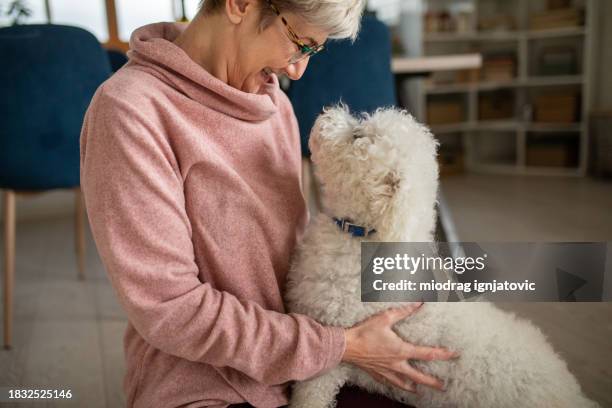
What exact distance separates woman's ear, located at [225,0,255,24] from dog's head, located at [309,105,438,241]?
0.22 meters

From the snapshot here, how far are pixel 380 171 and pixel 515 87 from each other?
4348 millimetres

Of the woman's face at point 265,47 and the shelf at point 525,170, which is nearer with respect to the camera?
the woman's face at point 265,47

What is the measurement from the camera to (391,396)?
0.87m

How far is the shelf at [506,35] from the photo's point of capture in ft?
13.7

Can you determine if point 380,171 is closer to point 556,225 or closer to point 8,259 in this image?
point 8,259

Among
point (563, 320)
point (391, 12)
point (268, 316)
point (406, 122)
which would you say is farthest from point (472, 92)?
point (268, 316)

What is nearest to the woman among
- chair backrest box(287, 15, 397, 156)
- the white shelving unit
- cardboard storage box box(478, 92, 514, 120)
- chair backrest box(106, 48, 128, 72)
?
chair backrest box(287, 15, 397, 156)

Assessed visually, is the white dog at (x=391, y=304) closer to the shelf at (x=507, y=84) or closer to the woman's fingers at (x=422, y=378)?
the woman's fingers at (x=422, y=378)

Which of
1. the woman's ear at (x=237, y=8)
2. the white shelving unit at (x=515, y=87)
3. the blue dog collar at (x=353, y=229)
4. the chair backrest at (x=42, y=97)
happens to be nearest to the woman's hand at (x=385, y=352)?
the blue dog collar at (x=353, y=229)

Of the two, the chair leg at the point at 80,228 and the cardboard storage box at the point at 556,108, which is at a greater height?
the cardboard storage box at the point at 556,108

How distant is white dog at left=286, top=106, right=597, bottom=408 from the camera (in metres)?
0.79

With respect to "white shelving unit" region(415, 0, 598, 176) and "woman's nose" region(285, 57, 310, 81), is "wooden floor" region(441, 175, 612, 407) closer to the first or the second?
"white shelving unit" region(415, 0, 598, 176)

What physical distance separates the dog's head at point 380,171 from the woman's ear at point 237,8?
0.22 m

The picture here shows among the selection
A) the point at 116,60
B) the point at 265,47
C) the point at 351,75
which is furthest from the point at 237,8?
the point at 116,60
